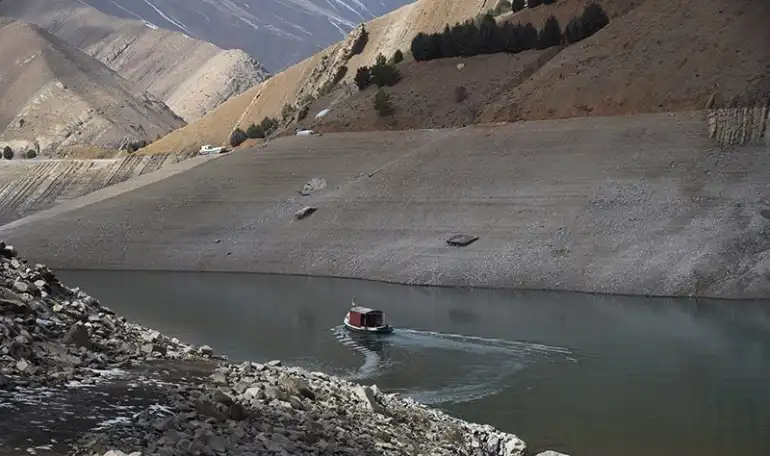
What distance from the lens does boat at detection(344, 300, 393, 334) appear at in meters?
32.8

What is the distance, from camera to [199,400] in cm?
1245

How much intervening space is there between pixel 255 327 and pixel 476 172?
25037 millimetres

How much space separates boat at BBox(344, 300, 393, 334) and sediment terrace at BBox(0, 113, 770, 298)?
13.5 meters

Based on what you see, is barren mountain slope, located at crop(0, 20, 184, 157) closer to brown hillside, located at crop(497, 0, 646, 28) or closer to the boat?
brown hillside, located at crop(497, 0, 646, 28)

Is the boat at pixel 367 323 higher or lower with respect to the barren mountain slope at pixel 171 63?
higher

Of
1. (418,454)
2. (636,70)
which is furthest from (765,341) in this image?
(636,70)

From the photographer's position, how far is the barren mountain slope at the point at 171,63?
16875 centimetres

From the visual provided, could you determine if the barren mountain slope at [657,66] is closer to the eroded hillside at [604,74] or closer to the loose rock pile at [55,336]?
the eroded hillside at [604,74]

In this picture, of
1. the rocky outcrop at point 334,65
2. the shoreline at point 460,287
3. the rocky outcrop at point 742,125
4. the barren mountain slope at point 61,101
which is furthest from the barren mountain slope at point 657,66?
the barren mountain slope at point 61,101

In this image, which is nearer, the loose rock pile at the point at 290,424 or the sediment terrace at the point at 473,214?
the loose rock pile at the point at 290,424

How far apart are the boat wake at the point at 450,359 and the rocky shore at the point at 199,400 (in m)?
5.38

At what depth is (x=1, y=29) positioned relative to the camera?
15350cm

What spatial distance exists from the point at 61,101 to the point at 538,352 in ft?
379

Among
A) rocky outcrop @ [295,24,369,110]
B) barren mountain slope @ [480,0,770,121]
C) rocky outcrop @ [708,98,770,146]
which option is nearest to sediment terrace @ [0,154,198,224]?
rocky outcrop @ [295,24,369,110]
